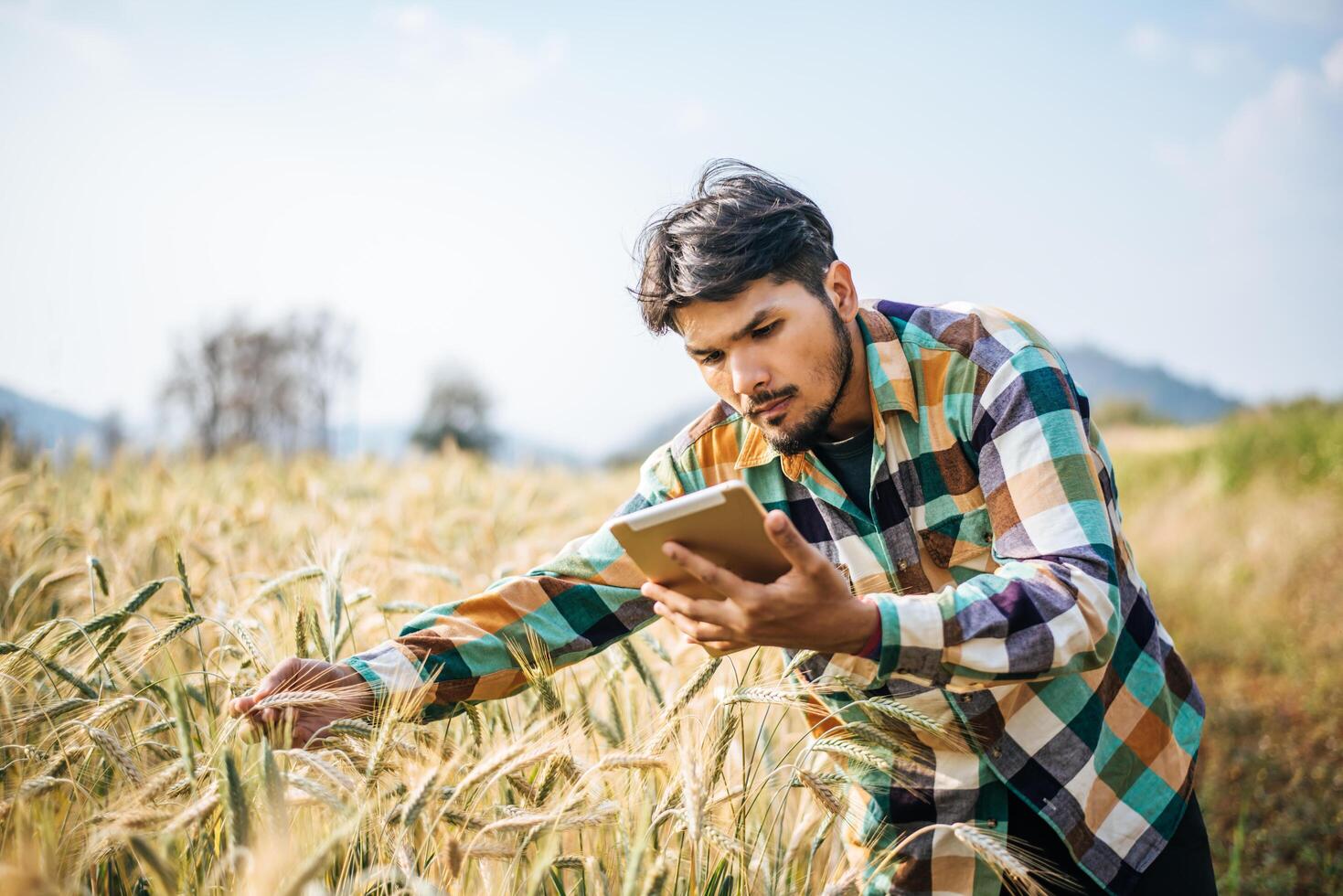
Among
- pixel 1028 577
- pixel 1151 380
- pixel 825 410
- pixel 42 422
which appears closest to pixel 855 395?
pixel 825 410

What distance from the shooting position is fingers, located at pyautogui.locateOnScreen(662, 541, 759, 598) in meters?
1.33

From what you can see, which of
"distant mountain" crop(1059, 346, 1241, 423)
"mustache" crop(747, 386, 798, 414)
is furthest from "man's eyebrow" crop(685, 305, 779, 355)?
"distant mountain" crop(1059, 346, 1241, 423)

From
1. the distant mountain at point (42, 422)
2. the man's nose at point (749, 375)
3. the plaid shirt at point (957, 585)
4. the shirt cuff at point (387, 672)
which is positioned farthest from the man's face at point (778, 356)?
the distant mountain at point (42, 422)

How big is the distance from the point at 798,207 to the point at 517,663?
1.27 metres

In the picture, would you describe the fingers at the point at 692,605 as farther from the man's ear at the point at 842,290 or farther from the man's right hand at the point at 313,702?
the man's ear at the point at 842,290

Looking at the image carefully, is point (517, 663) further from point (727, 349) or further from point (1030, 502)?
point (1030, 502)

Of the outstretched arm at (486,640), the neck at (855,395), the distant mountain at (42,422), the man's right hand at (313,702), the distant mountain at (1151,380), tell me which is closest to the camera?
the man's right hand at (313,702)

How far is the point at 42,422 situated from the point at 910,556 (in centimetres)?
591

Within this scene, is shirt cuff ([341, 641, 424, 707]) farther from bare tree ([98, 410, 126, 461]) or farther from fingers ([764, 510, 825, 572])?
bare tree ([98, 410, 126, 461])

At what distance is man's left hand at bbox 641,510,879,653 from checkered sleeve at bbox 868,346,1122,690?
0.21 feet

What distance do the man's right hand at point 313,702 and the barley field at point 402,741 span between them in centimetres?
6

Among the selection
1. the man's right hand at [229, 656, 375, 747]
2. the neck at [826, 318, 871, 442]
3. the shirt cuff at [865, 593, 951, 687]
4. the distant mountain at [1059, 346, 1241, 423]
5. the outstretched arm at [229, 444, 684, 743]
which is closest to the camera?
the shirt cuff at [865, 593, 951, 687]

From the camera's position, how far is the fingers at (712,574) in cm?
133

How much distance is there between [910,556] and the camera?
1.99 meters
